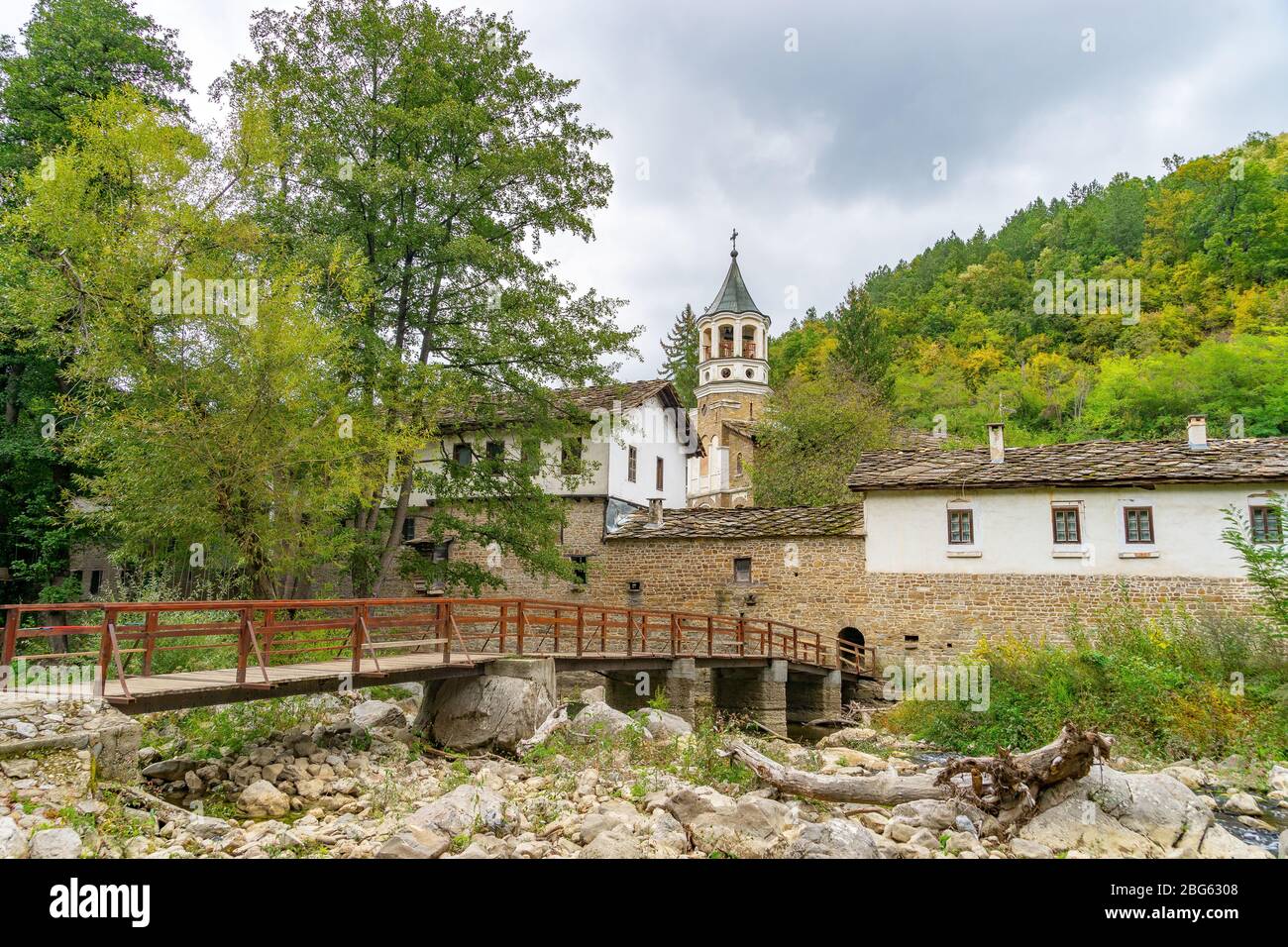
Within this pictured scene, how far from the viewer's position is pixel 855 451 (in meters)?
31.8

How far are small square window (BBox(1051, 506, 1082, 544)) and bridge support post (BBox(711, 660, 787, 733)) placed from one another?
7721 millimetres

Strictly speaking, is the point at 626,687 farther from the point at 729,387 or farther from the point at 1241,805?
the point at 729,387

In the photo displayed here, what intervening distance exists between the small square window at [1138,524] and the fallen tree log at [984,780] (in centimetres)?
1272

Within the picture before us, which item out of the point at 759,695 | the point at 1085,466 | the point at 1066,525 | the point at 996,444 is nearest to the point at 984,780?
the point at 759,695

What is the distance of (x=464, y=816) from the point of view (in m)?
6.75

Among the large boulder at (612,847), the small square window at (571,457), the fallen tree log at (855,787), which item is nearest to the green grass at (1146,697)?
the fallen tree log at (855,787)

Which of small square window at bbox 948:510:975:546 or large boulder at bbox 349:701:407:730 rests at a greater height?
small square window at bbox 948:510:975:546

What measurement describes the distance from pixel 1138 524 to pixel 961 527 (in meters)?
3.89

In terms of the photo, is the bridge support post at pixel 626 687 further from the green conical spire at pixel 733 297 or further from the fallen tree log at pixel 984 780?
the green conical spire at pixel 733 297

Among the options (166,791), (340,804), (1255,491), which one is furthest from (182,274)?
(1255,491)

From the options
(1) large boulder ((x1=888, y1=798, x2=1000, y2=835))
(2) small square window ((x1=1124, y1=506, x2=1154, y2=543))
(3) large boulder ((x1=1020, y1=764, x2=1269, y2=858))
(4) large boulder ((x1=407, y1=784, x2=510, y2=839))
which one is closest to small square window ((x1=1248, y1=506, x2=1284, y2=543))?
(2) small square window ((x1=1124, y1=506, x2=1154, y2=543))

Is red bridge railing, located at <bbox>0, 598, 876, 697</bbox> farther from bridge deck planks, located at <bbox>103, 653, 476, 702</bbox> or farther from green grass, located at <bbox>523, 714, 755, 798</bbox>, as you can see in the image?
green grass, located at <bbox>523, 714, 755, 798</bbox>

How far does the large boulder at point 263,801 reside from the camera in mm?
7758

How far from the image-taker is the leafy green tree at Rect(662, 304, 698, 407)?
54969 mm
